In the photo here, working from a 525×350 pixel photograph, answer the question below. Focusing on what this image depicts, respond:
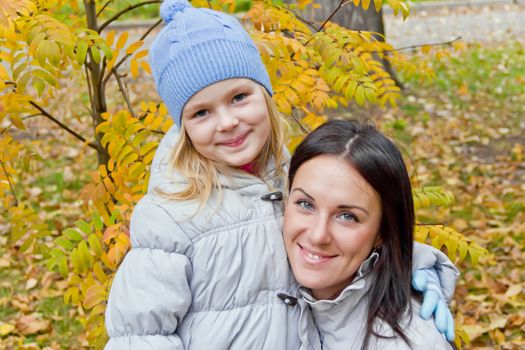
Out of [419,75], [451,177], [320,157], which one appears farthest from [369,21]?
[320,157]

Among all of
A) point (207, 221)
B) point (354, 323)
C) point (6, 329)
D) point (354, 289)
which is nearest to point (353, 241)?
point (354, 289)

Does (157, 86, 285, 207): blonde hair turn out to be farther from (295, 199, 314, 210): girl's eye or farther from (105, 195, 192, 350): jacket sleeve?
(295, 199, 314, 210): girl's eye

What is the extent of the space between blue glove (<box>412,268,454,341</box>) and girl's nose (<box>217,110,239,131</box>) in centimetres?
81

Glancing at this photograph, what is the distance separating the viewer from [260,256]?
7.46 feet

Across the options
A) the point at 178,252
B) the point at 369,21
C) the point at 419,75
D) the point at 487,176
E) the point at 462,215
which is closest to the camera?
the point at 178,252

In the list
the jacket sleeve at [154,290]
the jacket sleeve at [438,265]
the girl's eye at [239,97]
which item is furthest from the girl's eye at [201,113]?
the jacket sleeve at [438,265]

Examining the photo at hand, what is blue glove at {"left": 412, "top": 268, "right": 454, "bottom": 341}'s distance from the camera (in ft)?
7.41

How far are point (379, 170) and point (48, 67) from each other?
1586 mm

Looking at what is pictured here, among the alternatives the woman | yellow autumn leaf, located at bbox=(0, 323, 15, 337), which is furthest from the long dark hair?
yellow autumn leaf, located at bbox=(0, 323, 15, 337)

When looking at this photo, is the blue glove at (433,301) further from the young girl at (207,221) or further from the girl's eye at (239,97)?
the girl's eye at (239,97)

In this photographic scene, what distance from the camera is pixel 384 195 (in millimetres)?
2242

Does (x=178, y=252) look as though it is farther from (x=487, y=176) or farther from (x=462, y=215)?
(x=487, y=176)

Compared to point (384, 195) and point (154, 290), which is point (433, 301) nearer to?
point (384, 195)

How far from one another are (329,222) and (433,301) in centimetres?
44
